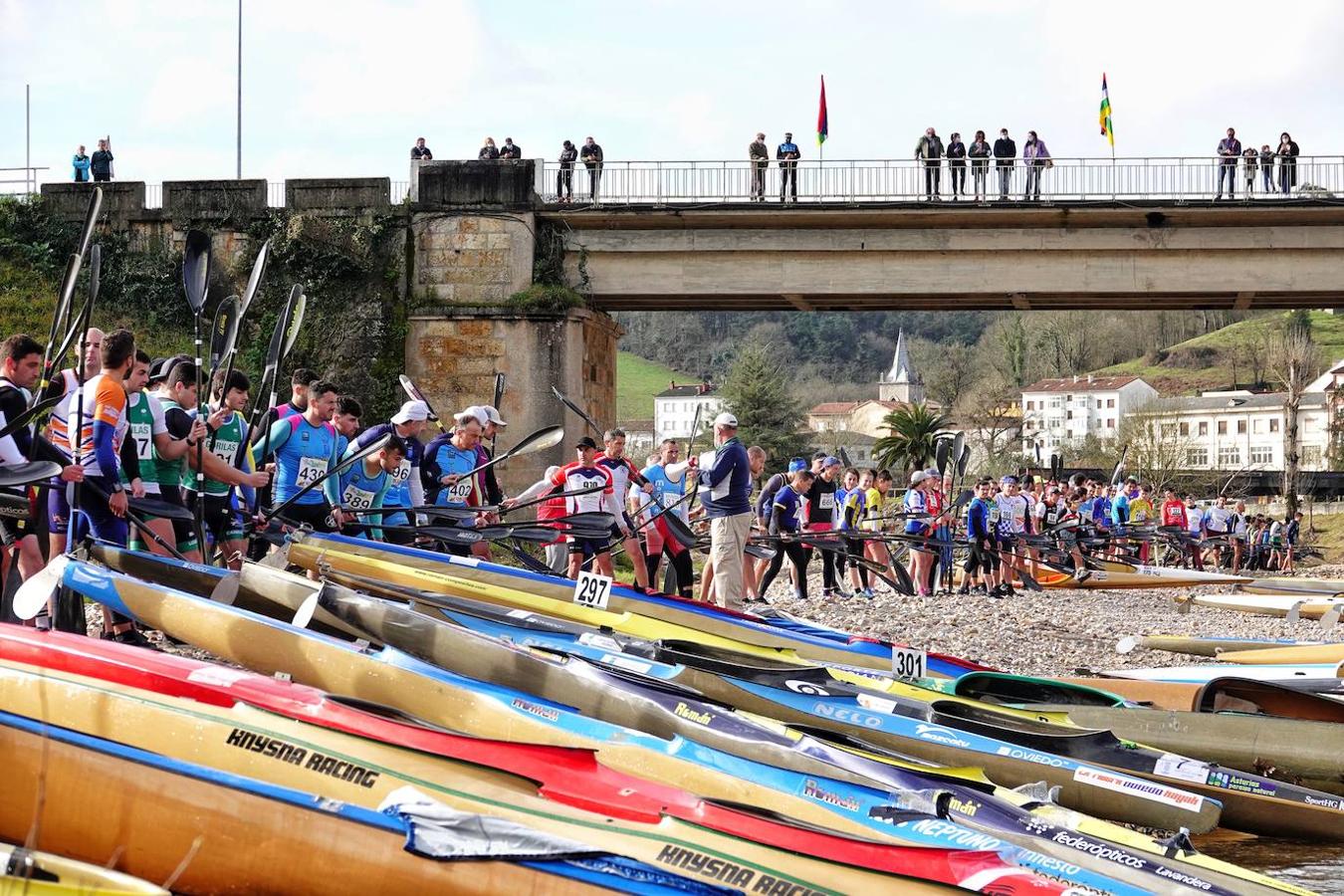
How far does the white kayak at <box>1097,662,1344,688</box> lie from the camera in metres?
10.5

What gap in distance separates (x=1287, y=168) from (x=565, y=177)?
12.6 meters

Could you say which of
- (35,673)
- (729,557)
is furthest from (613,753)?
(729,557)

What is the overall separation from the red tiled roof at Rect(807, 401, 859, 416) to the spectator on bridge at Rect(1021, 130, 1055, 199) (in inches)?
3610

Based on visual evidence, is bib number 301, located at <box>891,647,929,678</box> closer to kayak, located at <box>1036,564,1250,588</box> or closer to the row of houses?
kayak, located at <box>1036,564,1250,588</box>

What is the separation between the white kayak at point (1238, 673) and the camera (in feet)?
34.3

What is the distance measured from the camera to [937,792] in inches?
225

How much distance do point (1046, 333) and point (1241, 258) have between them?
3163 inches

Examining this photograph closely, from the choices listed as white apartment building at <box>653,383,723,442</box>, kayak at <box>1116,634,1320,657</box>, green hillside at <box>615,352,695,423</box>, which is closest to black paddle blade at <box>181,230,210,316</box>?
kayak at <box>1116,634,1320,657</box>

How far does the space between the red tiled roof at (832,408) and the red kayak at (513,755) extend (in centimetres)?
11476

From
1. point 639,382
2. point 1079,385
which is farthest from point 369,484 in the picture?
point 639,382

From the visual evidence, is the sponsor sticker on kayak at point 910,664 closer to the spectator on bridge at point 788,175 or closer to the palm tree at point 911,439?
the spectator on bridge at point 788,175

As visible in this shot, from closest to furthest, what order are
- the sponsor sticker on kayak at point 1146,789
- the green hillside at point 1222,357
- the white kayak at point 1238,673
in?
the sponsor sticker on kayak at point 1146,789
the white kayak at point 1238,673
the green hillside at point 1222,357

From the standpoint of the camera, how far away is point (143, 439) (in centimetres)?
885

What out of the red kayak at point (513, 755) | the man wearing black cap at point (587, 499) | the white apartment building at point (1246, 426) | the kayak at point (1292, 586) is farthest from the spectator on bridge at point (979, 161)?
the white apartment building at point (1246, 426)
